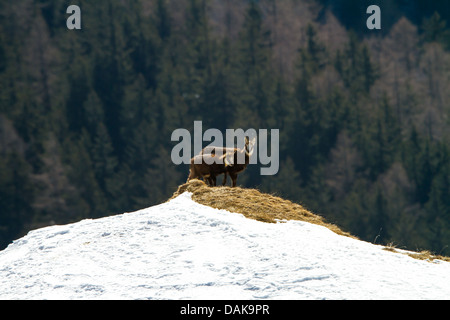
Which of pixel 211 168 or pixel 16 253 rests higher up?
pixel 211 168

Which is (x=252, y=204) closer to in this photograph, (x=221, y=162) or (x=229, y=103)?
(x=221, y=162)

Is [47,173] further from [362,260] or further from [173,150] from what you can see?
[362,260]

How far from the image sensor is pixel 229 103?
114 m

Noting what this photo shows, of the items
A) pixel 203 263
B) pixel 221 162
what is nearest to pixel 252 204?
pixel 221 162

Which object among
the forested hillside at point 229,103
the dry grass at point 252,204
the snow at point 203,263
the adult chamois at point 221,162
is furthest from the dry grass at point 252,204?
the forested hillside at point 229,103

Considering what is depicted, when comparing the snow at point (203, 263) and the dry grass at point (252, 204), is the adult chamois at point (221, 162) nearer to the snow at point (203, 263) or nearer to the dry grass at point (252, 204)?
the dry grass at point (252, 204)

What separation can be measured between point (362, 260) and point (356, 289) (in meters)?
1.82

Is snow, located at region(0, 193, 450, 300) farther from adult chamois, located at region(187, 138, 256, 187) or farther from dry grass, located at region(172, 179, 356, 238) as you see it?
adult chamois, located at region(187, 138, 256, 187)

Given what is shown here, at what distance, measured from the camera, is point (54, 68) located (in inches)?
4651

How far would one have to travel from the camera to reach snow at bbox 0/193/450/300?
13922mm

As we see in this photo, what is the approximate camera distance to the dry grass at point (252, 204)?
18031mm

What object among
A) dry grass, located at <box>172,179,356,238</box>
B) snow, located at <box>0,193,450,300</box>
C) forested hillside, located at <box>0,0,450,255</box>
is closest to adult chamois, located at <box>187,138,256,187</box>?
dry grass, located at <box>172,179,356,238</box>

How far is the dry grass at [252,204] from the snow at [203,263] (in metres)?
0.35
